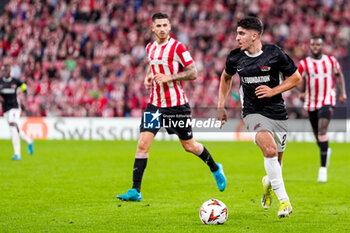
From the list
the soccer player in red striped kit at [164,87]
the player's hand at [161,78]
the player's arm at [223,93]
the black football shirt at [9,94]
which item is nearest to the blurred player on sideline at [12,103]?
the black football shirt at [9,94]

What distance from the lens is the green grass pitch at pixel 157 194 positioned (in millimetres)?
6922

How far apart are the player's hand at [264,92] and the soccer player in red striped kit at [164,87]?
1663 millimetres

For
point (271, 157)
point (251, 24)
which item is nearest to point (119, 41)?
point (251, 24)

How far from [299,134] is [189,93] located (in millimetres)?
4464

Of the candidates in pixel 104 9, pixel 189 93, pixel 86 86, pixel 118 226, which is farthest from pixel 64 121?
pixel 118 226

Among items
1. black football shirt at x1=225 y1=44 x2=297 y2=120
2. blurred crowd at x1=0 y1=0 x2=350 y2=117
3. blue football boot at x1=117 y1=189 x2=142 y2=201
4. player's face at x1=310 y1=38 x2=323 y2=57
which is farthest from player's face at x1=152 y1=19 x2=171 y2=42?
blurred crowd at x1=0 y1=0 x2=350 y2=117

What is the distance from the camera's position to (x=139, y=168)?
8773 mm

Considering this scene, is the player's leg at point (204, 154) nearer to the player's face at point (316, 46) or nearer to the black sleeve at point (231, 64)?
the black sleeve at point (231, 64)

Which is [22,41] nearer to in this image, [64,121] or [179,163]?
[64,121]

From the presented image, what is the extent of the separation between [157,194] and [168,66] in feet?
6.56

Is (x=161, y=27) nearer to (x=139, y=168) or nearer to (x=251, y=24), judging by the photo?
(x=251, y=24)

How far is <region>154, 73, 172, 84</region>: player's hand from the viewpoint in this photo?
855cm

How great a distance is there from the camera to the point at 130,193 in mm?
8617

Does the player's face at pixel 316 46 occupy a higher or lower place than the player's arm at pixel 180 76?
Answer: higher
